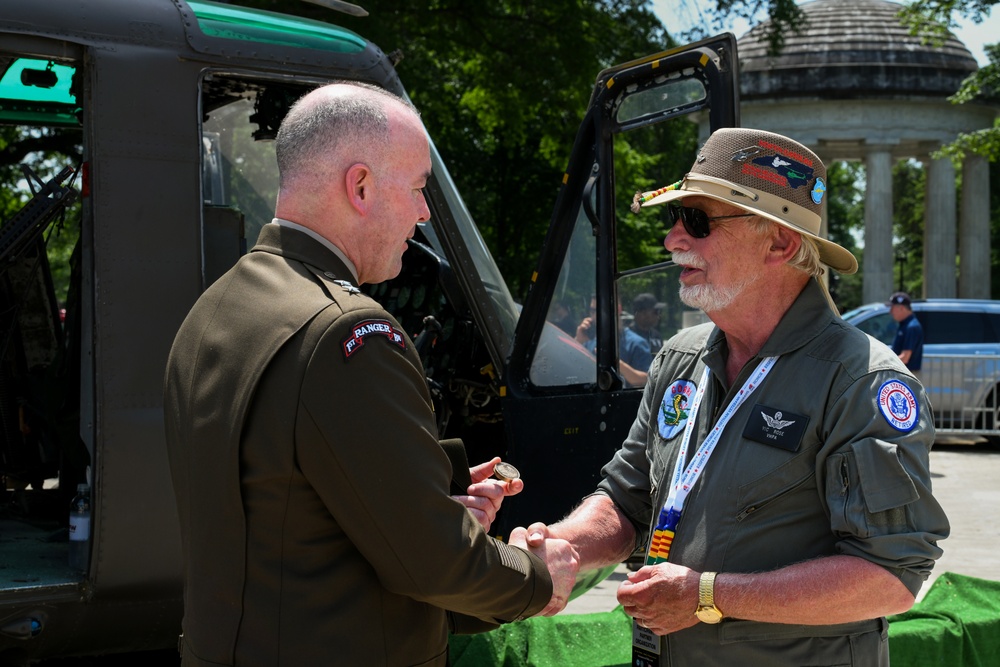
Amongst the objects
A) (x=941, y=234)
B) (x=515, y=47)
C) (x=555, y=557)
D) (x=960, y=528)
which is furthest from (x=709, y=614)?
(x=941, y=234)

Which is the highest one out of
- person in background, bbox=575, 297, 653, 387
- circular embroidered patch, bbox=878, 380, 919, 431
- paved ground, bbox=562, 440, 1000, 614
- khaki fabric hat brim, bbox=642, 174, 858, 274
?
khaki fabric hat brim, bbox=642, 174, 858, 274

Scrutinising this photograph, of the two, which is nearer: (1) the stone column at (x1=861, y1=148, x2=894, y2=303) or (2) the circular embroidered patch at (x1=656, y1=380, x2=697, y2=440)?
(2) the circular embroidered patch at (x1=656, y1=380, x2=697, y2=440)

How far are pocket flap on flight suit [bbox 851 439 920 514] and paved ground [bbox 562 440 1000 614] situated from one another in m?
4.39

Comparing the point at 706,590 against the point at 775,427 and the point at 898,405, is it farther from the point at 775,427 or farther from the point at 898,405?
the point at 898,405

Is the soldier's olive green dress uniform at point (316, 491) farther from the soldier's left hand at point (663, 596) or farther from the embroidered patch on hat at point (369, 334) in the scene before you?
the soldier's left hand at point (663, 596)

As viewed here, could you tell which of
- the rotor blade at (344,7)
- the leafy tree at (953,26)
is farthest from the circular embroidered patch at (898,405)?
the leafy tree at (953,26)

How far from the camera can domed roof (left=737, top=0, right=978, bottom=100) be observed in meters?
27.8

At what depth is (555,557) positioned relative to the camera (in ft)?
8.23

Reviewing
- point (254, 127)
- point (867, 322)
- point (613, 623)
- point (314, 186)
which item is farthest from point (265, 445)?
point (867, 322)

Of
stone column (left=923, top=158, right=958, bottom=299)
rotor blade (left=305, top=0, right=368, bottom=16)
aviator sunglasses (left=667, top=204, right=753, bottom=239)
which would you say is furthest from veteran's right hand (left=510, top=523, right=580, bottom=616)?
stone column (left=923, top=158, right=958, bottom=299)

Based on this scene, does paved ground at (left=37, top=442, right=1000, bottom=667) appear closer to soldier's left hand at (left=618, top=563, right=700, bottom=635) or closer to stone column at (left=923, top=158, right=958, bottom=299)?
soldier's left hand at (left=618, top=563, right=700, bottom=635)

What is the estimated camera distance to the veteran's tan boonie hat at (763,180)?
2.44m

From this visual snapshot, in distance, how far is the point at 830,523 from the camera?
2.23 metres

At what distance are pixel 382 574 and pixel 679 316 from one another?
2.98 m
